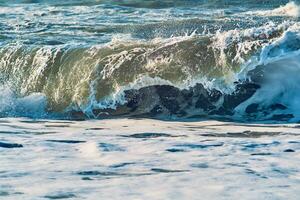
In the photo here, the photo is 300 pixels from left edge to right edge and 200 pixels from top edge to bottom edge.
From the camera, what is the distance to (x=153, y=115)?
8.71 m

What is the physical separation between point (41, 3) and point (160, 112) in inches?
698

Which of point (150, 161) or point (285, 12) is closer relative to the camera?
point (150, 161)

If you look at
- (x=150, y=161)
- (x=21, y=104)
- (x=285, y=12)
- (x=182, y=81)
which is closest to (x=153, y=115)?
(x=182, y=81)

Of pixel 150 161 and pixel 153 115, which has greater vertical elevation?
pixel 150 161

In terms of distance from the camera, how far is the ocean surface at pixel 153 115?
4734mm

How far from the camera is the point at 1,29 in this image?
16.5m

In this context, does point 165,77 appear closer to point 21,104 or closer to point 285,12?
point 21,104

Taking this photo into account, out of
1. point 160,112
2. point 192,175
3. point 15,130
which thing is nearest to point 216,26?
point 160,112

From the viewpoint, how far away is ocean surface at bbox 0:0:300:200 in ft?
15.5

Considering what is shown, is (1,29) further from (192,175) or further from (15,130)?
(192,175)

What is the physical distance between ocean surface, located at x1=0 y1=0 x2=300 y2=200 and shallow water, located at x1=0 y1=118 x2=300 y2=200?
10 millimetres

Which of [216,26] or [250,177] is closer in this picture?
[250,177]

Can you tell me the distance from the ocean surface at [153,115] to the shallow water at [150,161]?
1 cm

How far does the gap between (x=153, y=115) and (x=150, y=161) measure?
3.25 meters
